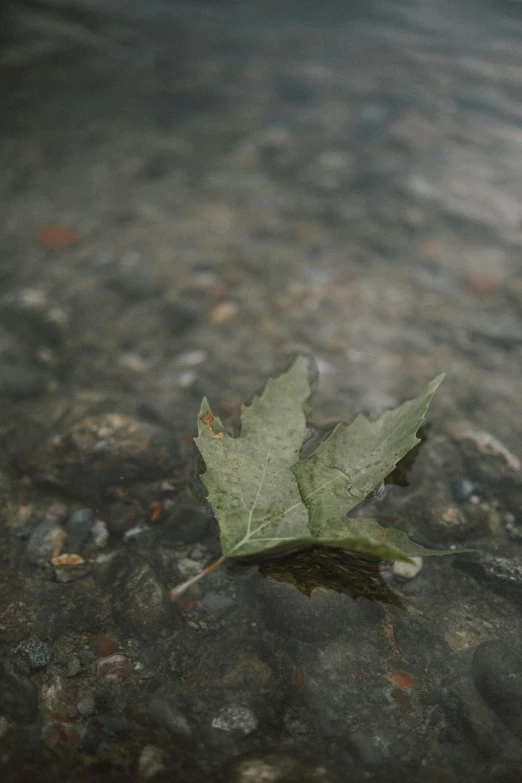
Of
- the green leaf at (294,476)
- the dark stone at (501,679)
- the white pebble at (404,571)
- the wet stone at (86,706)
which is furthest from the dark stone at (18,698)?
the dark stone at (501,679)

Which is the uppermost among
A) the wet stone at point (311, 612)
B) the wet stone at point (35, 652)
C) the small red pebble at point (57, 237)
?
the small red pebble at point (57, 237)

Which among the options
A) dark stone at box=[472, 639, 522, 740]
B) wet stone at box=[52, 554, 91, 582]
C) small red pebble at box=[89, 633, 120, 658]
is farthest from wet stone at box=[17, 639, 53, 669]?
dark stone at box=[472, 639, 522, 740]

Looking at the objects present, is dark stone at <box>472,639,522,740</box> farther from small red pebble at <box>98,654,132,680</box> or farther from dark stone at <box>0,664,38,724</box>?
dark stone at <box>0,664,38,724</box>

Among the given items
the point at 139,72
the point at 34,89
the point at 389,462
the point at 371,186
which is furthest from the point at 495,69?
the point at 389,462

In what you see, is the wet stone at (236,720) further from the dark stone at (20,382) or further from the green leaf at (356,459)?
the dark stone at (20,382)

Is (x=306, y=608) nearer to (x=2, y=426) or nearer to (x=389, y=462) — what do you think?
(x=389, y=462)

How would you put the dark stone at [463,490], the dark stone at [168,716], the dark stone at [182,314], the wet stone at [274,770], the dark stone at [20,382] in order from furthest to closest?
the dark stone at [182,314]
the dark stone at [20,382]
the dark stone at [463,490]
the dark stone at [168,716]
the wet stone at [274,770]
